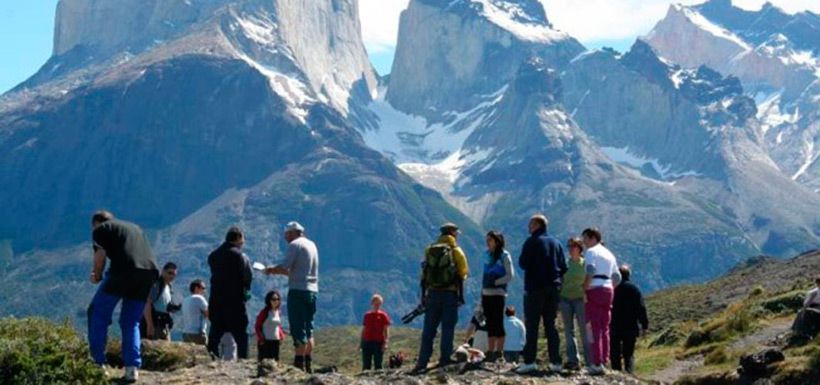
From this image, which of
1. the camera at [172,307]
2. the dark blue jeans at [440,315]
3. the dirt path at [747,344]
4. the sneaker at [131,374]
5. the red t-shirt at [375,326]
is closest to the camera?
the sneaker at [131,374]

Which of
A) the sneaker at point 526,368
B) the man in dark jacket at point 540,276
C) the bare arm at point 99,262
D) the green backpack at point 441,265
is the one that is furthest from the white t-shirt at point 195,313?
the sneaker at point 526,368

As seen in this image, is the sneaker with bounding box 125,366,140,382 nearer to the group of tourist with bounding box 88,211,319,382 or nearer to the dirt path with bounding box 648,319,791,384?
the group of tourist with bounding box 88,211,319,382

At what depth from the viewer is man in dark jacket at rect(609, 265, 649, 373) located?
26344mm

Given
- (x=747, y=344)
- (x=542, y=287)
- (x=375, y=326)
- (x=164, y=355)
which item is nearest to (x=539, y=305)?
(x=542, y=287)

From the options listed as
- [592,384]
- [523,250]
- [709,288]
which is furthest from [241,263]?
A: [709,288]

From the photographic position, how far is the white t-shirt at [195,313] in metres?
26.5

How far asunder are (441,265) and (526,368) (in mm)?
2355

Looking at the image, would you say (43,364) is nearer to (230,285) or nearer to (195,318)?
(230,285)

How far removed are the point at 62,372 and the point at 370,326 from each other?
41.3 ft

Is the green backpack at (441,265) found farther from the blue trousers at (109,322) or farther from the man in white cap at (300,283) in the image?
the blue trousers at (109,322)

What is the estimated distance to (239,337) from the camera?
2419 cm

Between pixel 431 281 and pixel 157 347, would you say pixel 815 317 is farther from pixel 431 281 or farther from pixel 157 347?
pixel 157 347

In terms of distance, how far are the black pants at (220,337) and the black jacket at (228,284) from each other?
0.13 meters

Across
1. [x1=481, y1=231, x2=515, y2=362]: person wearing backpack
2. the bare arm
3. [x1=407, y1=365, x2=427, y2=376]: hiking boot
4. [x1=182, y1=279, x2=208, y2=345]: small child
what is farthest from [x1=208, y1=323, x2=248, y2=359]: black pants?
the bare arm
